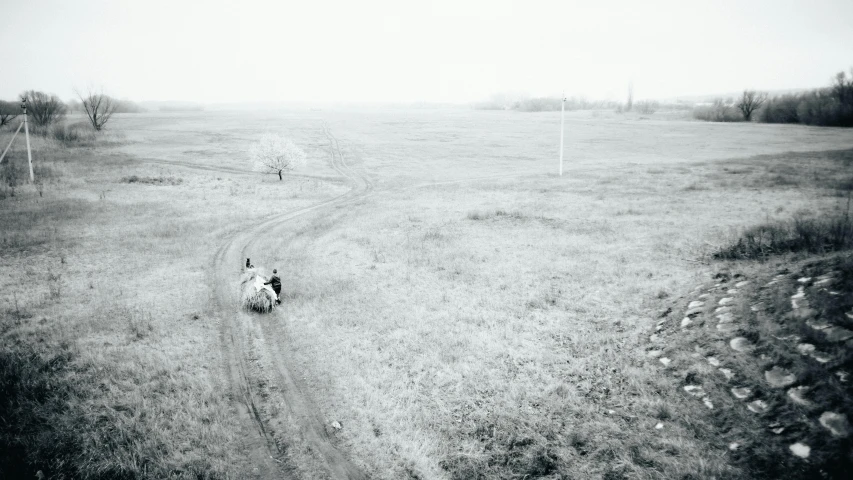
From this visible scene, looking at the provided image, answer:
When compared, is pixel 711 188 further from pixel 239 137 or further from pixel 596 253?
pixel 239 137

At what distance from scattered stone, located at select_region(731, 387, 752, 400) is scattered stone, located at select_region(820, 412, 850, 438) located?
1.35 meters

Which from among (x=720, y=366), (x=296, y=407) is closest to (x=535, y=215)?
(x=720, y=366)

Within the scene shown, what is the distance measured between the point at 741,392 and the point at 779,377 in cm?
74

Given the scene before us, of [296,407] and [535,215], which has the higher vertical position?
[535,215]

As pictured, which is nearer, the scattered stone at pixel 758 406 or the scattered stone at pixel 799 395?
the scattered stone at pixel 799 395

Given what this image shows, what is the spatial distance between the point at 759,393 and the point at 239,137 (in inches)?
3720

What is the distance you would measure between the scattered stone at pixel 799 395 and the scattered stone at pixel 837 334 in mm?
1416

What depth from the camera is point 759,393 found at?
830 centimetres

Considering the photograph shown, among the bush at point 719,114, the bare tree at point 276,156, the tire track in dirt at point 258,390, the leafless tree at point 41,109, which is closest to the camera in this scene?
the tire track in dirt at point 258,390

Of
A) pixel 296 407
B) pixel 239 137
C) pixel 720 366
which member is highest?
pixel 239 137

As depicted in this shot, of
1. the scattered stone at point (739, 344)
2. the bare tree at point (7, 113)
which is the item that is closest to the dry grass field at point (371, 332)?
the scattered stone at point (739, 344)

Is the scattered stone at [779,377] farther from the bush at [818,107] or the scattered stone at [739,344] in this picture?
the bush at [818,107]

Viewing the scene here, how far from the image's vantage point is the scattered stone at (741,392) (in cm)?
843

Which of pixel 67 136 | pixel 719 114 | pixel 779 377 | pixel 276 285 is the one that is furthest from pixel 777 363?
pixel 719 114
